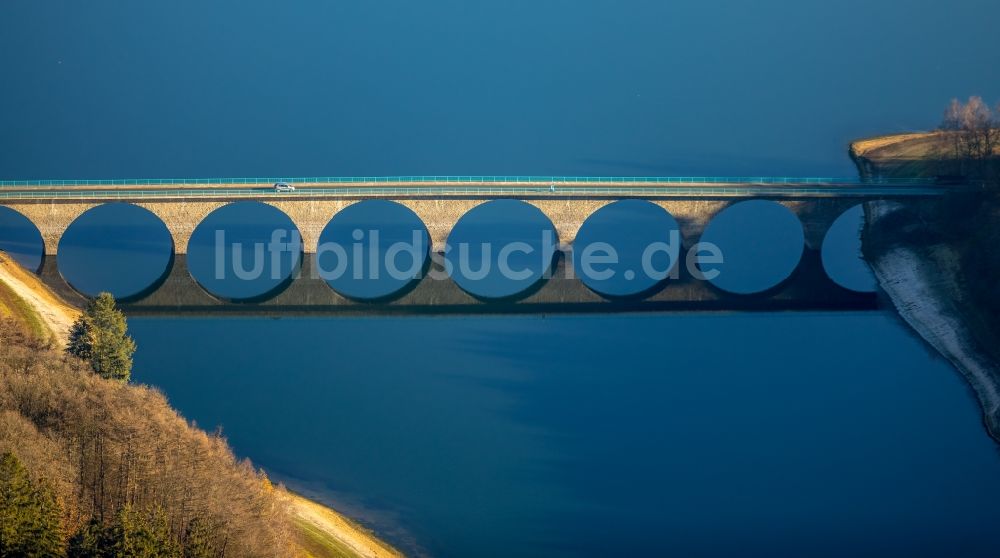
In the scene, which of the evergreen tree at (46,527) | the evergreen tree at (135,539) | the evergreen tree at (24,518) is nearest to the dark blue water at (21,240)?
the evergreen tree at (46,527)

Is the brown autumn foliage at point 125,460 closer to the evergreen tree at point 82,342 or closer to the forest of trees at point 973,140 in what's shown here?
the evergreen tree at point 82,342

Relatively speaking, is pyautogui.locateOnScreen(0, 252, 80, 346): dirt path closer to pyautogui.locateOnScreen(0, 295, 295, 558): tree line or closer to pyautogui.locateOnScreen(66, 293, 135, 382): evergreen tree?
pyautogui.locateOnScreen(66, 293, 135, 382): evergreen tree

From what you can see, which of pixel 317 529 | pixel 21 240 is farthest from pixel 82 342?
pixel 21 240

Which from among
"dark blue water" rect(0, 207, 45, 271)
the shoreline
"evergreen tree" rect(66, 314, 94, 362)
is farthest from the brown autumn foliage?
the shoreline

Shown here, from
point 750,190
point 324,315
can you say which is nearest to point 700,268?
point 750,190

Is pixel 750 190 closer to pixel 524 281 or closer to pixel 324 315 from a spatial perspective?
pixel 524 281
